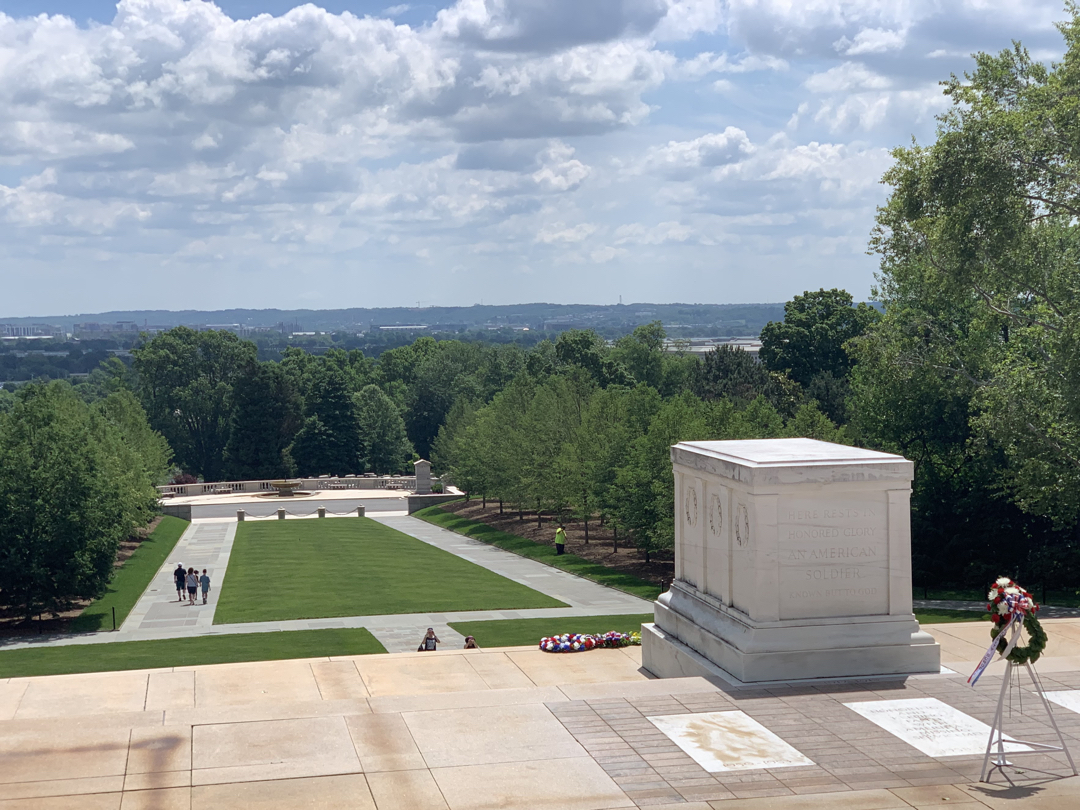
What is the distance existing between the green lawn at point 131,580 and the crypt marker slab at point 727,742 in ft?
75.2

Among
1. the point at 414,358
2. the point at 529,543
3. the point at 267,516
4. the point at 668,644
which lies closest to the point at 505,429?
the point at 529,543

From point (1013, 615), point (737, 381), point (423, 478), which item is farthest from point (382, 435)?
point (1013, 615)

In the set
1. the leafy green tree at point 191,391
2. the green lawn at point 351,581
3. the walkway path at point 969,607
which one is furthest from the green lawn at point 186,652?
the leafy green tree at point 191,391

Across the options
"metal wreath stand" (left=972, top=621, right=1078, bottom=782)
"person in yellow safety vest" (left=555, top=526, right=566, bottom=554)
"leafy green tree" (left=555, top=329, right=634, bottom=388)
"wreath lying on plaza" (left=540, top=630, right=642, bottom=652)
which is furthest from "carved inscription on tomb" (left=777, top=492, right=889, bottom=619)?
"leafy green tree" (left=555, top=329, right=634, bottom=388)

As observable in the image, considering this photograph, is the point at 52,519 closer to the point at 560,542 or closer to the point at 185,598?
the point at 185,598

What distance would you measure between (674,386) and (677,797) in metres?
96.0

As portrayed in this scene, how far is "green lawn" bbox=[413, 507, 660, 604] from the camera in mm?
37388

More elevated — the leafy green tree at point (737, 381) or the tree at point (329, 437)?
the leafy green tree at point (737, 381)

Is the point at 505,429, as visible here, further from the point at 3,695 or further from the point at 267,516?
the point at 3,695

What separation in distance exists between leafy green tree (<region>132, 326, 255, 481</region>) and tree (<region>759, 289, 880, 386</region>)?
159 feet

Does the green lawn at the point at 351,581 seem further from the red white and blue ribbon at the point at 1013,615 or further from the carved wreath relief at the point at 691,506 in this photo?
the red white and blue ribbon at the point at 1013,615

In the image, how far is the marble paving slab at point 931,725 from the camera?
13.5m

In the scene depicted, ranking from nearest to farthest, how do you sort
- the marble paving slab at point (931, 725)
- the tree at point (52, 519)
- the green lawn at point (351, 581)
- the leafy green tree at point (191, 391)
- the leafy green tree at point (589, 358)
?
1. the marble paving slab at point (931, 725)
2. the green lawn at point (351, 581)
3. the tree at point (52, 519)
4. the leafy green tree at point (589, 358)
5. the leafy green tree at point (191, 391)

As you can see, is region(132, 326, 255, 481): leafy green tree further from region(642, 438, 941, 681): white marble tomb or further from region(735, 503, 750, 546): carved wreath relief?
region(642, 438, 941, 681): white marble tomb
